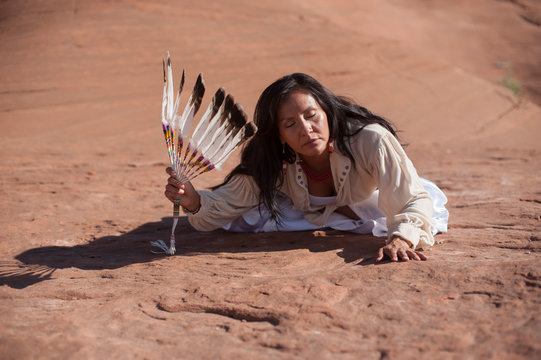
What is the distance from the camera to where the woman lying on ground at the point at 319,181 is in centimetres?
281

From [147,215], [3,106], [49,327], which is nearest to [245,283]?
[49,327]

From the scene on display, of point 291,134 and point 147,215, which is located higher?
point 291,134

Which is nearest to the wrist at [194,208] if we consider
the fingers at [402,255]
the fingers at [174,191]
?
the fingers at [174,191]

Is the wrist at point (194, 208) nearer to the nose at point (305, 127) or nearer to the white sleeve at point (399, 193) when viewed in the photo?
the nose at point (305, 127)

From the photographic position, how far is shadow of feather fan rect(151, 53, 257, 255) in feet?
9.24

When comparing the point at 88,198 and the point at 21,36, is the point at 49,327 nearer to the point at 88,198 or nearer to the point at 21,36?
the point at 88,198

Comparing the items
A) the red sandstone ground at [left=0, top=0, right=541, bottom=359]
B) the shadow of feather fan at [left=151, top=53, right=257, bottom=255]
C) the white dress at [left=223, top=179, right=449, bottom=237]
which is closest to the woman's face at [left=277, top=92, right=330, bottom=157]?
the shadow of feather fan at [left=151, top=53, right=257, bottom=255]

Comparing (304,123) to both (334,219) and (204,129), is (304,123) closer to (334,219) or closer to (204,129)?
(204,129)

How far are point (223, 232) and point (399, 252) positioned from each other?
1.47 metres

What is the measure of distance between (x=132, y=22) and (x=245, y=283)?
8.14m

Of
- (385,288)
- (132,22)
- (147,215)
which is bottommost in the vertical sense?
(147,215)

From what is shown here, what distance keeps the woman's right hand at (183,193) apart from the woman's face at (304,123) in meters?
0.65

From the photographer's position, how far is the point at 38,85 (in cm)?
795

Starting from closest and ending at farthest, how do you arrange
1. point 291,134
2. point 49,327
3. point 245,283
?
point 49,327 → point 245,283 → point 291,134
